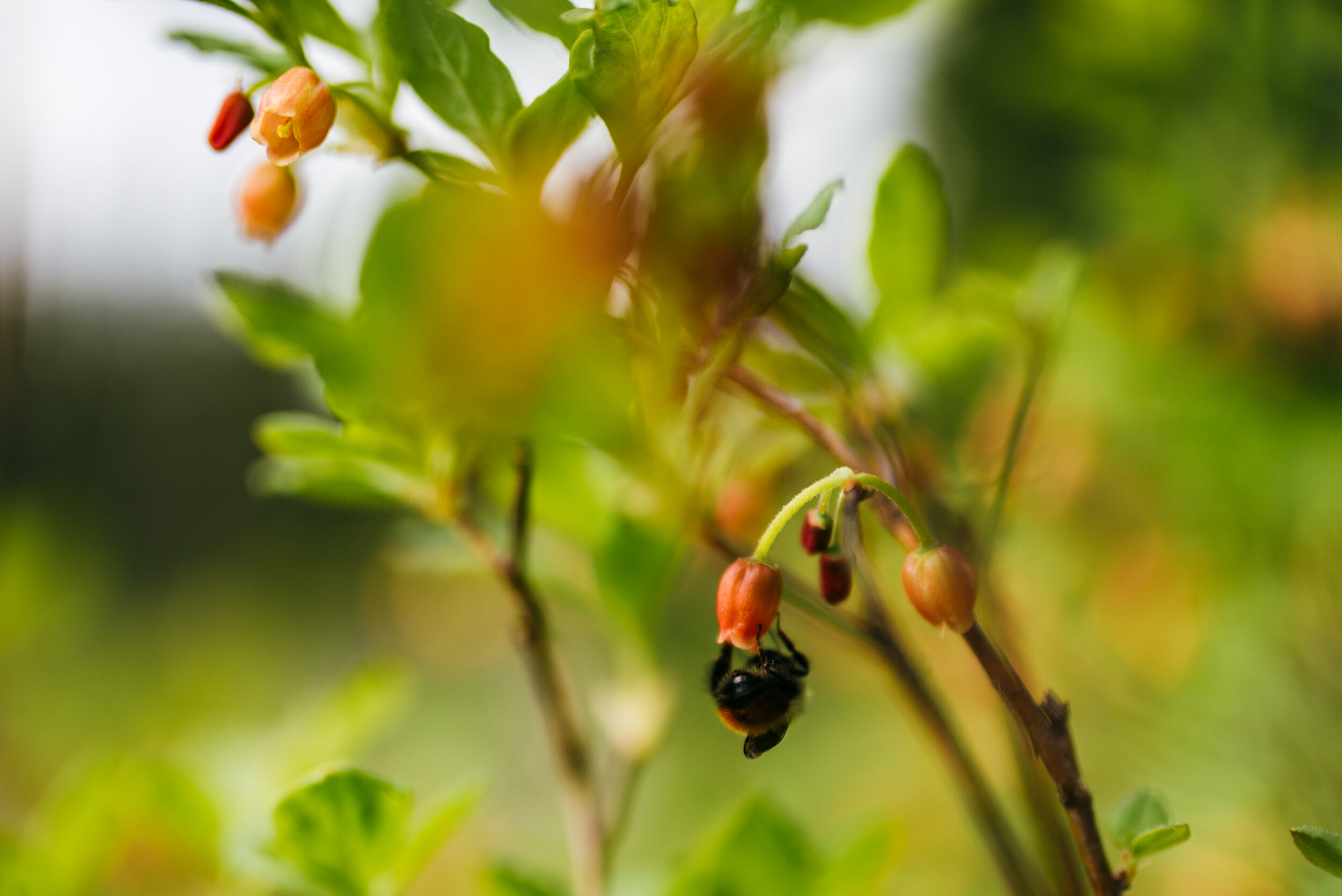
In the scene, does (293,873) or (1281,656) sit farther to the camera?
(1281,656)

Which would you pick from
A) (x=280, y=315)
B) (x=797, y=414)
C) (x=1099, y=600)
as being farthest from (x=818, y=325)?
(x=1099, y=600)

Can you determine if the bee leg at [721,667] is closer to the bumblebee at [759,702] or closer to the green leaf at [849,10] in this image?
the bumblebee at [759,702]

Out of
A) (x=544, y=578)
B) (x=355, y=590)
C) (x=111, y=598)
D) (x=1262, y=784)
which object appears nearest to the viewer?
(x=544, y=578)

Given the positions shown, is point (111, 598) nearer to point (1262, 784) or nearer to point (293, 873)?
point (293, 873)

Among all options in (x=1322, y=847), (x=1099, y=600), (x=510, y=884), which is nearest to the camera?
(x=1322, y=847)

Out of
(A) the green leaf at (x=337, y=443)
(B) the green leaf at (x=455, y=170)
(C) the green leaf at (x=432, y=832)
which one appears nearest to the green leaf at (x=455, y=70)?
(B) the green leaf at (x=455, y=170)

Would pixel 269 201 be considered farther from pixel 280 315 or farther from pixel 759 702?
pixel 759 702

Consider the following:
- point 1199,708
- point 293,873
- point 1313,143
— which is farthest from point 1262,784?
point 293,873

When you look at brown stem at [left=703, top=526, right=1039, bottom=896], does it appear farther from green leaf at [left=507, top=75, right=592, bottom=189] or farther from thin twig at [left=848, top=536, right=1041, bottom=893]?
green leaf at [left=507, top=75, right=592, bottom=189]
